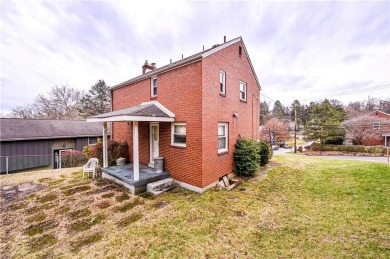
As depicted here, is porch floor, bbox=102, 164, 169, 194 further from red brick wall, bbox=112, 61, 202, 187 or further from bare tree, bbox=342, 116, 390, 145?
bare tree, bbox=342, 116, 390, 145

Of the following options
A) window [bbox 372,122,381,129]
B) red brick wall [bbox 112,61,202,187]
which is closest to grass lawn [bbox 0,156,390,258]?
red brick wall [bbox 112,61,202,187]

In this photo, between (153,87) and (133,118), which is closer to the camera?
Answer: (133,118)

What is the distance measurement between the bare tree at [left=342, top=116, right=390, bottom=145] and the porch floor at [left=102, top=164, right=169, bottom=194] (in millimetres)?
33465

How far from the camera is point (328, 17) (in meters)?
10.2

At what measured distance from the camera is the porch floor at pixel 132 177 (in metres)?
6.66

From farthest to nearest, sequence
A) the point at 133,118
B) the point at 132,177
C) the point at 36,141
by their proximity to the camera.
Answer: the point at 36,141, the point at 132,177, the point at 133,118

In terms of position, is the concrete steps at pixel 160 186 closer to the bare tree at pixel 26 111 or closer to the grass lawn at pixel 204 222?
the grass lawn at pixel 204 222

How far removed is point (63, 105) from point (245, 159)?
36837 mm

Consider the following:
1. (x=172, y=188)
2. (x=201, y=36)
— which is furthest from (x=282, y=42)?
(x=172, y=188)

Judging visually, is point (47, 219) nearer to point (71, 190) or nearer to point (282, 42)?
point (71, 190)

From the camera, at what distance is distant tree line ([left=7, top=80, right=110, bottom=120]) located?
97.1ft

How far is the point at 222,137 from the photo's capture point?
8352 mm

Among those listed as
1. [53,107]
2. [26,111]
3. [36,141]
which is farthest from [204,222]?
[26,111]

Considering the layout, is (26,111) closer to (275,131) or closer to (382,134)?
(275,131)
